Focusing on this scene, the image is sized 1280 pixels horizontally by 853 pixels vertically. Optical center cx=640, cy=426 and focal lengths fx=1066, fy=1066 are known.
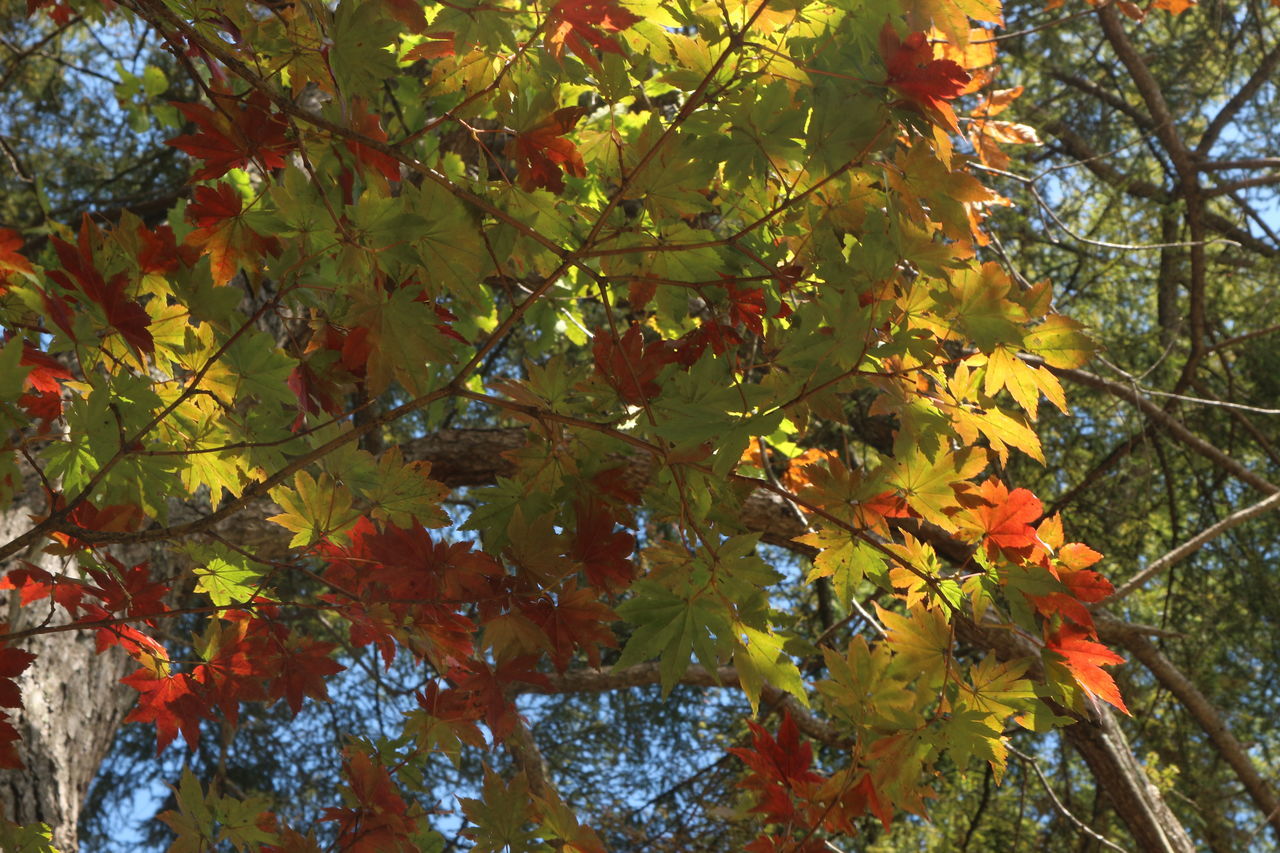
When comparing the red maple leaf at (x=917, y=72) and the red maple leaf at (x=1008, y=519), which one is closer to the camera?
the red maple leaf at (x=917, y=72)

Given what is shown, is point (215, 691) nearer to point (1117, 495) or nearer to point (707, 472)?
point (707, 472)

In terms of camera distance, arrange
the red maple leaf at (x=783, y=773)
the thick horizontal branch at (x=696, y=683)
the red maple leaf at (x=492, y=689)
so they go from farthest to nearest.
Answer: the thick horizontal branch at (x=696, y=683) < the red maple leaf at (x=783, y=773) < the red maple leaf at (x=492, y=689)

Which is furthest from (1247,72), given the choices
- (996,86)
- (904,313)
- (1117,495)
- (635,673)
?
(904,313)

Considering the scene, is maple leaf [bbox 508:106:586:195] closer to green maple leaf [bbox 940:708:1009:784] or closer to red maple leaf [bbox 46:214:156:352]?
red maple leaf [bbox 46:214:156:352]

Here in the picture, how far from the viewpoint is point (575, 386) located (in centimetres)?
120

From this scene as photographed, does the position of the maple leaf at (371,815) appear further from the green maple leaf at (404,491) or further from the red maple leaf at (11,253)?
the red maple leaf at (11,253)

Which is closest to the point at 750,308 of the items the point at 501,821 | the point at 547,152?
the point at 547,152

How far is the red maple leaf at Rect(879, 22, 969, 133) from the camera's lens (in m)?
0.93

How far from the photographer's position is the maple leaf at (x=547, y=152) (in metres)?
1.13

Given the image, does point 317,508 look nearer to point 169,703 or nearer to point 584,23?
point 169,703

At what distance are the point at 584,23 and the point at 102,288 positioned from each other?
0.53 metres

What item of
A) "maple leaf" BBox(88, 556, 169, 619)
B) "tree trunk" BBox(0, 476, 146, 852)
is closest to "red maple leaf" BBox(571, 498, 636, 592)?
"maple leaf" BBox(88, 556, 169, 619)

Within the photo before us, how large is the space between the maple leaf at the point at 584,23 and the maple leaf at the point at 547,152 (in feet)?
0.34

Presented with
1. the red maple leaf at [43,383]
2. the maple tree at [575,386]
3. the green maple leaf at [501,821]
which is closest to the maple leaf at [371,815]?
the maple tree at [575,386]
